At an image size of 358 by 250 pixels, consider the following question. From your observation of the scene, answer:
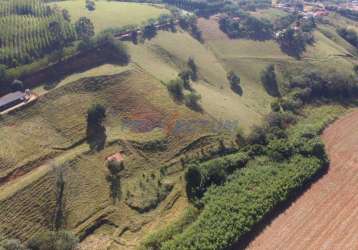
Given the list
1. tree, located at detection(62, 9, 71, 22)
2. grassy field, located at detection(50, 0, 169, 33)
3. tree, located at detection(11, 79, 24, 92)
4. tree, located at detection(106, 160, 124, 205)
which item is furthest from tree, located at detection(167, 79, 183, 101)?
tree, located at detection(62, 9, 71, 22)

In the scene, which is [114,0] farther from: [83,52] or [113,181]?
[113,181]

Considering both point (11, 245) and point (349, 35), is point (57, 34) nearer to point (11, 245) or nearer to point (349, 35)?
point (11, 245)

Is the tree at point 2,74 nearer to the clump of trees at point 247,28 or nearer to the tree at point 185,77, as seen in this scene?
the tree at point 185,77

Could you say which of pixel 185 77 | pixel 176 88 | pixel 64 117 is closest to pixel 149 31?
pixel 185 77

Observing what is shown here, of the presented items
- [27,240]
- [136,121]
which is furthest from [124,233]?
[136,121]

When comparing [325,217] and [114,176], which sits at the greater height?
[114,176]

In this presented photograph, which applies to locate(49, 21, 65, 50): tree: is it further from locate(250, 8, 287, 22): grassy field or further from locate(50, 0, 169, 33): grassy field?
locate(250, 8, 287, 22): grassy field

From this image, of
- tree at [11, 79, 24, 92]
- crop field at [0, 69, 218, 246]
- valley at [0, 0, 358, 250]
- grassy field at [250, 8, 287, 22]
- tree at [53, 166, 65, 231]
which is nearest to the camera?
valley at [0, 0, 358, 250]

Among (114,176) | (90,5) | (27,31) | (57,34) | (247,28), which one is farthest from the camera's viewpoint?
(247,28)
